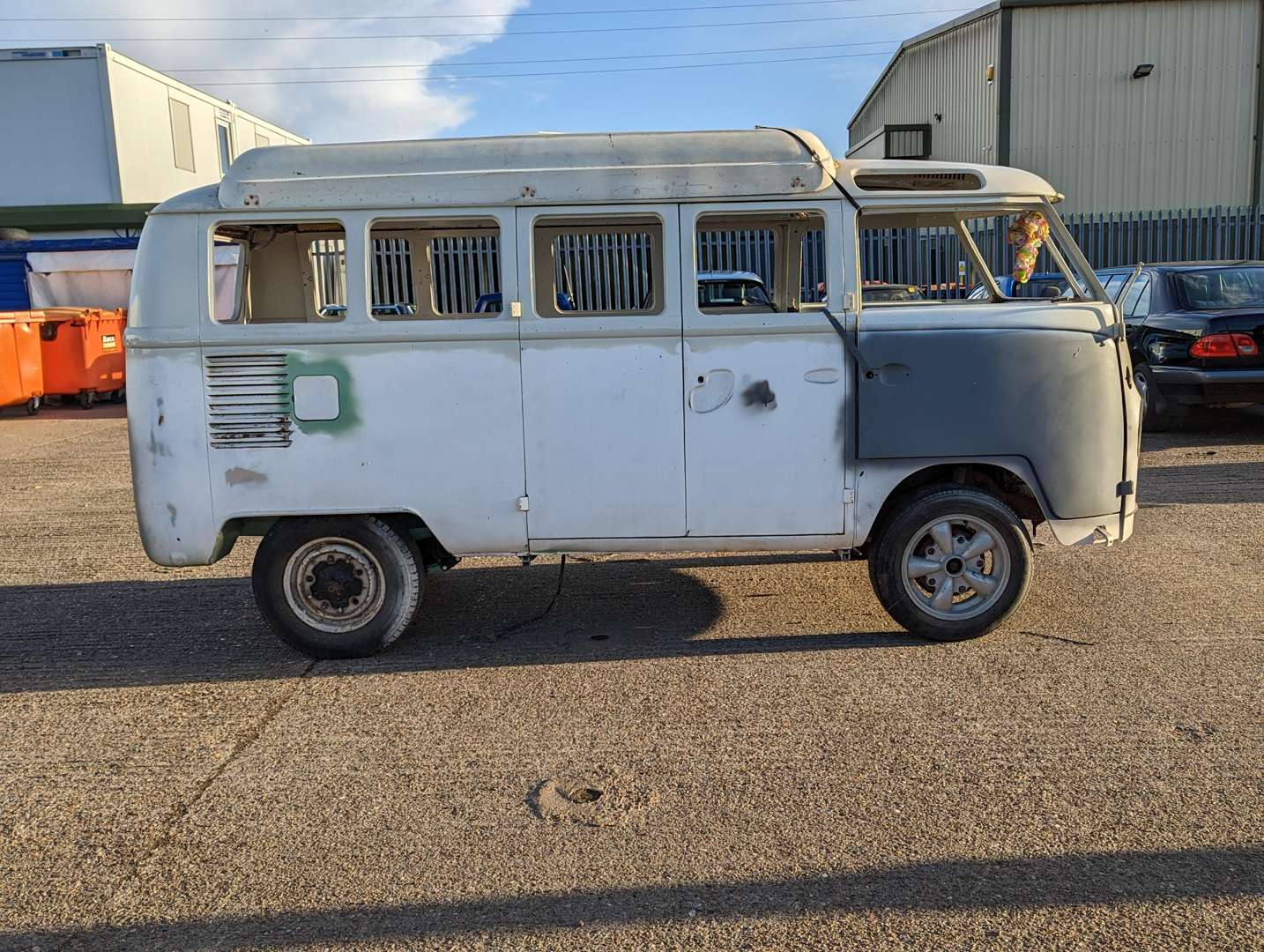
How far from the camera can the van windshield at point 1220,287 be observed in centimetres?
1129

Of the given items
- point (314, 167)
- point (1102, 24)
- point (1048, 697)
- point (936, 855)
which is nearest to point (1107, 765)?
point (1048, 697)

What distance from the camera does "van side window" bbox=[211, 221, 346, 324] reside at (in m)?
6.06

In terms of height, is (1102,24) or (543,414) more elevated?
(1102,24)

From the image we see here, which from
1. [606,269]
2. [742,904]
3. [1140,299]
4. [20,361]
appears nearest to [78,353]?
[20,361]

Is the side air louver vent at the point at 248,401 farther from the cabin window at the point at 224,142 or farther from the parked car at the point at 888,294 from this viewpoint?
the cabin window at the point at 224,142

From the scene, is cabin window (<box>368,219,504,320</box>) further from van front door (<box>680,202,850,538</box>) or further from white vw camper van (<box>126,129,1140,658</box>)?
van front door (<box>680,202,850,538</box>)

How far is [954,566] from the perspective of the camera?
18.2ft

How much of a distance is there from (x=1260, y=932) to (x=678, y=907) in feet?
5.40

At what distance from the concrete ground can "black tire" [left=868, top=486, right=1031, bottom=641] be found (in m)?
0.15

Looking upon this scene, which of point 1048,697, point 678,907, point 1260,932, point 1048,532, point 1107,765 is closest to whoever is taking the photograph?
point 1260,932

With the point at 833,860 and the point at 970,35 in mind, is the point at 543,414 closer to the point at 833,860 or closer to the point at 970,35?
the point at 833,860

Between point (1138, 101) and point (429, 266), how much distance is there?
20930mm

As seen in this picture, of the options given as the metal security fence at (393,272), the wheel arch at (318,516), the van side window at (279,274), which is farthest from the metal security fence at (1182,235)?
the wheel arch at (318,516)

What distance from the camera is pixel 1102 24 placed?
72.6 feet
